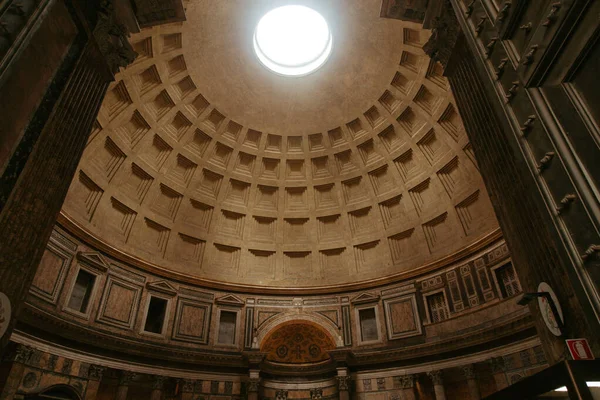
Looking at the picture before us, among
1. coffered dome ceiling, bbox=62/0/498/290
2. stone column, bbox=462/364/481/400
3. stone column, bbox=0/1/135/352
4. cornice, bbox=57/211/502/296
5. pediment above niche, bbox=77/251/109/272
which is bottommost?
stone column, bbox=462/364/481/400

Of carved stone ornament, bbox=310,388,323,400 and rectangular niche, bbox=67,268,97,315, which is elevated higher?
rectangular niche, bbox=67,268,97,315

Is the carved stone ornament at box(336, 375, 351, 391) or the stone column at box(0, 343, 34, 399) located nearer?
the stone column at box(0, 343, 34, 399)

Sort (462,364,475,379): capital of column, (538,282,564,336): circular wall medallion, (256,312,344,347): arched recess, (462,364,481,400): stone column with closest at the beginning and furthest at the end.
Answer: (538,282,564,336): circular wall medallion, (462,364,481,400): stone column, (462,364,475,379): capital of column, (256,312,344,347): arched recess

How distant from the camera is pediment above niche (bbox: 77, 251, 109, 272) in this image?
1507 cm

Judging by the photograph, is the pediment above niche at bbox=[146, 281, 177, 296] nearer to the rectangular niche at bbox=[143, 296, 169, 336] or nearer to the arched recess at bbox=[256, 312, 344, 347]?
the rectangular niche at bbox=[143, 296, 169, 336]

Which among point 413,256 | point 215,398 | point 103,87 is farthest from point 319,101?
point 215,398

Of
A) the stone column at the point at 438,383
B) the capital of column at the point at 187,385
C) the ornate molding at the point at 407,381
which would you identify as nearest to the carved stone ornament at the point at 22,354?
the capital of column at the point at 187,385

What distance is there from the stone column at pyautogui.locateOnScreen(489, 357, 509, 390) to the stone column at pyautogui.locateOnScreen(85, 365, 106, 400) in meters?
14.9

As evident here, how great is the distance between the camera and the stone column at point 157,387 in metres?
14.9

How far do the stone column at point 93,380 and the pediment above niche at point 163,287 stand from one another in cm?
406

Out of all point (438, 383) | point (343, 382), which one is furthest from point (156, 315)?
point (438, 383)

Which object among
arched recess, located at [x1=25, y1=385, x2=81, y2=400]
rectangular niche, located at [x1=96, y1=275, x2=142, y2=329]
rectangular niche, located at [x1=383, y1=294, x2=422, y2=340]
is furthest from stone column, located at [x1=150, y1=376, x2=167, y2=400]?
rectangular niche, located at [x1=383, y1=294, x2=422, y2=340]

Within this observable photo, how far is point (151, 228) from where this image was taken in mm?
18703

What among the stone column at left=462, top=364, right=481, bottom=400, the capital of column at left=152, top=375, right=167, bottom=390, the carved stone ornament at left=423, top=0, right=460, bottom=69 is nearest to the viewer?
the carved stone ornament at left=423, top=0, right=460, bottom=69
